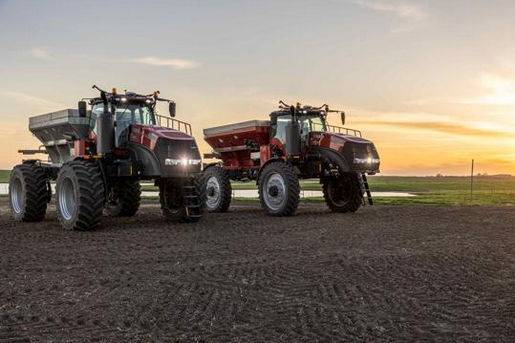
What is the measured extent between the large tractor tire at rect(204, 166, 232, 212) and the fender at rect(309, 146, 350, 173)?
164 inches

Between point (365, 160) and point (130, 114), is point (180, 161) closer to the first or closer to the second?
point (130, 114)

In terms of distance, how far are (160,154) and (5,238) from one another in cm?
435

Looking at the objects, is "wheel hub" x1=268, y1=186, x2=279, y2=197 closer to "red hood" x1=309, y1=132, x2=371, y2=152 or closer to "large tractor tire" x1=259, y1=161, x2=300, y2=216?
"large tractor tire" x1=259, y1=161, x2=300, y2=216

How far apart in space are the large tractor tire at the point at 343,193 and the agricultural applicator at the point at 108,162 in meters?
6.20

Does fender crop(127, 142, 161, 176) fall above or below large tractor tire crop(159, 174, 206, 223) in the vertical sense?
above

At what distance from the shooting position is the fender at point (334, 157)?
1892 cm

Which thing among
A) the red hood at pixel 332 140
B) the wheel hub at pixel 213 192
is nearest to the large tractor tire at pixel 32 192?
the wheel hub at pixel 213 192

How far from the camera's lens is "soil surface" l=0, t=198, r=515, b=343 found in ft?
21.0

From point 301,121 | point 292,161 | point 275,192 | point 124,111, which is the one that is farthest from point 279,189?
point 124,111

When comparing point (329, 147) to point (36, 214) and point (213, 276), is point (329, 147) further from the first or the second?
point (213, 276)

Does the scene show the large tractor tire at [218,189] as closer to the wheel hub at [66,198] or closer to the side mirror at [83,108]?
the wheel hub at [66,198]

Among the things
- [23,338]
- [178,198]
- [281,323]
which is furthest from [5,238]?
[281,323]

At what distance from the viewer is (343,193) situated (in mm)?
20891

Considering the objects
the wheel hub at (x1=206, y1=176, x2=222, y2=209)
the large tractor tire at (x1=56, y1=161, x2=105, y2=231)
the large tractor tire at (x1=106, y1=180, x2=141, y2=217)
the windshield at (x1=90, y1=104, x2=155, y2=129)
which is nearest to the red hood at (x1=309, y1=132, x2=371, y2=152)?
the wheel hub at (x1=206, y1=176, x2=222, y2=209)
